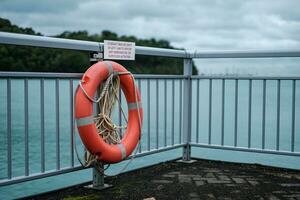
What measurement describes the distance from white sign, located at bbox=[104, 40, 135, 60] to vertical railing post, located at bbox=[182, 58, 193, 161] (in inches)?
42.7

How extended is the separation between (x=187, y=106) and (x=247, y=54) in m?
0.91

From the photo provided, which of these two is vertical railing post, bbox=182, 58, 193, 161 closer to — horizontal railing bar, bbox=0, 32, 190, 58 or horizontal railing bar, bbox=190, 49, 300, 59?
horizontal railing bar, bbox=190, 49, 300, 59

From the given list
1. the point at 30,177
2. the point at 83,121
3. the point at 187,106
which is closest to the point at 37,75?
the point at 83,121

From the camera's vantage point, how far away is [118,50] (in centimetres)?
368

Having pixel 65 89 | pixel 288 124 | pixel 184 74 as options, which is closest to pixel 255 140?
pixel 288 124

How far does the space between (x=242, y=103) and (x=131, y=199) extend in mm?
2165

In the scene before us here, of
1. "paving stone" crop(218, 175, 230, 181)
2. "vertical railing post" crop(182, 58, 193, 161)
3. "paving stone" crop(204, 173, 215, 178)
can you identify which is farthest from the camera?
"vertical railing post" crop(182, 58, 193, 161)

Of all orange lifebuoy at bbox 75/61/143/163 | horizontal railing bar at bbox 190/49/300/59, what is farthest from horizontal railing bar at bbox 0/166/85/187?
horizontal railing bar at bbox 190/49/300/59

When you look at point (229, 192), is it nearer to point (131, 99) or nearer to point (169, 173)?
point (169, 173)

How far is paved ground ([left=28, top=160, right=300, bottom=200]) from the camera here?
138 inches

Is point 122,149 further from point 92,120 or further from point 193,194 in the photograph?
point 193,194

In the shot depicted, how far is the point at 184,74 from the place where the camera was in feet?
15.6

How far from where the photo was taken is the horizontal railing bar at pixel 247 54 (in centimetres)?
410

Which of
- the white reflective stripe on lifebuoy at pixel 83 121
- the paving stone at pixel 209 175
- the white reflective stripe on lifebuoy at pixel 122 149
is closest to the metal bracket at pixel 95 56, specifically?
the white reflective stripe on lifebuoy at pixel 83 121
